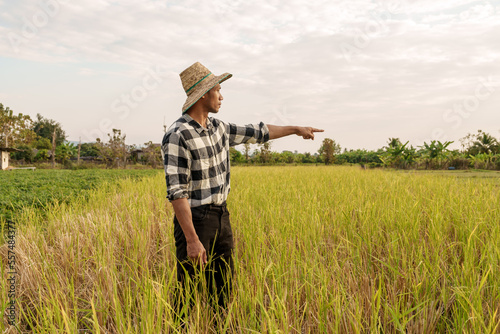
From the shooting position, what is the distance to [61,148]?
133 ft

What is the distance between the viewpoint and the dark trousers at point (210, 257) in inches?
71.0

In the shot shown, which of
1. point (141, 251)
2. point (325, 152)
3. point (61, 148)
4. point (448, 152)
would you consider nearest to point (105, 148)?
point (61, 148)

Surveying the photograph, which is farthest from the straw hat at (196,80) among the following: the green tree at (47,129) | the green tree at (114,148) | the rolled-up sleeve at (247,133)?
the green tree at (47,129)

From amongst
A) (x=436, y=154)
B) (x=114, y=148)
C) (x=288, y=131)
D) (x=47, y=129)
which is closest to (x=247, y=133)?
(x=288, y=131)

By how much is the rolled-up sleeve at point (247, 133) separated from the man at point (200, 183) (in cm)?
15

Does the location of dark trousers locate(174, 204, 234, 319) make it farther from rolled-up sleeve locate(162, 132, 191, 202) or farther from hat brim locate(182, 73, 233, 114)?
hat brim locate(182, 73, 233, 114)

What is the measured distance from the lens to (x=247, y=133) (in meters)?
2.21

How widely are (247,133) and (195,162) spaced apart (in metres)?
0.55

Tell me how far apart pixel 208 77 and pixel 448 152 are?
18.9 meters

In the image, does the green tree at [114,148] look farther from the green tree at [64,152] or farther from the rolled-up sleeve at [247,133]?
the rolled-up sleeve at [247,133]

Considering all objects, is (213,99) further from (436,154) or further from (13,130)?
(13,130)

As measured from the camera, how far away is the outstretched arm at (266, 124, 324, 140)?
7.47 ft

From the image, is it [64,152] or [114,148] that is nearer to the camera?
[114,148]

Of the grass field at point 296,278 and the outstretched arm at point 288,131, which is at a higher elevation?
the outstretched arm at point 288,131
